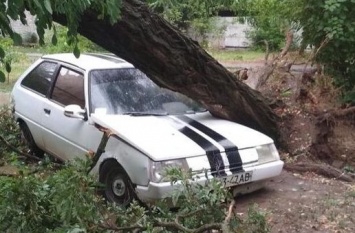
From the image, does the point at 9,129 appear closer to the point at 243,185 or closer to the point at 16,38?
the point at 243,185

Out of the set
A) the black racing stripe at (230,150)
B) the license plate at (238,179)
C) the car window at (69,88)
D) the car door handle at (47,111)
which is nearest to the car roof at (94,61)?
Answer: the car window at (69,88)

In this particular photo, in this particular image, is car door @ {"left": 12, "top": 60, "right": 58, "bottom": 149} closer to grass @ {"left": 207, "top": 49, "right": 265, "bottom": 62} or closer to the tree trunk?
the tree trunk

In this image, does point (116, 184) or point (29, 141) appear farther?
point (29, 141)

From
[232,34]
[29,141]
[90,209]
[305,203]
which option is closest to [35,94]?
[29,141]

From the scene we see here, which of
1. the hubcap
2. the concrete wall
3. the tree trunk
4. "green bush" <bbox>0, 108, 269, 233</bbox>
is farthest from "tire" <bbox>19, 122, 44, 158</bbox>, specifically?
the concrete wall

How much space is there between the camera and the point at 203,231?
3.45 meters

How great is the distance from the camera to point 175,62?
702cm

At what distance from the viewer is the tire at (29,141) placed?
793cm

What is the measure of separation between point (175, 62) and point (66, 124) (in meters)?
1.50

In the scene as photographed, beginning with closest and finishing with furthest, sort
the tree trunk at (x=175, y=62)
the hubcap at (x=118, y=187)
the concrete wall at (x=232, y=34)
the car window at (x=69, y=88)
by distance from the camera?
the hubcap at (x=118, y=187)
the tree trunk at (x=175, y=62)
the car window at (x=69, y=88)
the concrete wall at (x=232, y=34)

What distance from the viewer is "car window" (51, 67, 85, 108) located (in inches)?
268

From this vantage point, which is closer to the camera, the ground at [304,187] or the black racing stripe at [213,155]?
the ground at [304,187]

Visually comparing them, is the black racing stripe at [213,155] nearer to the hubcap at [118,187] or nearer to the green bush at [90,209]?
the hubcap at [118,187]

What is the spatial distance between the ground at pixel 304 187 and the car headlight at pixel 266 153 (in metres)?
0.42
